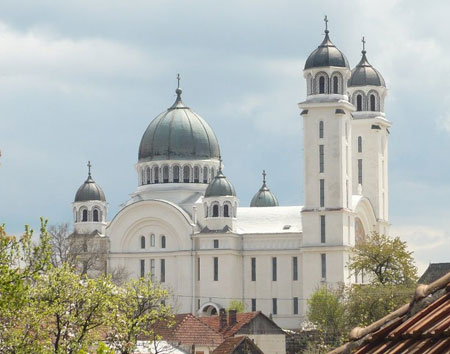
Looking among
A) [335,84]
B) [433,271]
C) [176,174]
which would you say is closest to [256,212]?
[176,174]

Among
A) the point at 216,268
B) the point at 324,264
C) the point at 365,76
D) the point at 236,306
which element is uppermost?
the point at 365,76

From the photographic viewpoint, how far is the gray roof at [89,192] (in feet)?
343

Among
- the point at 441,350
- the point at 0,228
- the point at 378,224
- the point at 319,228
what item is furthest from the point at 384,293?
the point at 441,350

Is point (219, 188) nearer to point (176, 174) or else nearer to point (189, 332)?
point (176, 174)

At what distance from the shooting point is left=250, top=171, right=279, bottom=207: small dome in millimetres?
113375

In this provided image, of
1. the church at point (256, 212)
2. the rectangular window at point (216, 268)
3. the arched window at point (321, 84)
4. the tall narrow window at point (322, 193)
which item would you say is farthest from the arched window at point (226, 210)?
the arched window at point (321, 84)

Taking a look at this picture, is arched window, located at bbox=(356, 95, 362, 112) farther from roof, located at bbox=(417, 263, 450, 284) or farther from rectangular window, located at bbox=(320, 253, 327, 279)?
roof, located at bbox=(417, 263, 450, 284)

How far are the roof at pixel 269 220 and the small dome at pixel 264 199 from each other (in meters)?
9.27

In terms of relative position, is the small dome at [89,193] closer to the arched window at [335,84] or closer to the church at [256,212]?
the church at [256,212]

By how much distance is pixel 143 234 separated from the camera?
329 ft

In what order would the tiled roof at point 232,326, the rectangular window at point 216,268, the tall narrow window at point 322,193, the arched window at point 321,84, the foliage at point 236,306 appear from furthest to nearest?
the rectangular window at point 216,268 < the arched window at point 321,84 < the tall narrow window at point 322,193 < the foliage at point 236,306 < the tiled roof at point 232,326

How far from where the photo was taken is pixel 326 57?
9356 cm

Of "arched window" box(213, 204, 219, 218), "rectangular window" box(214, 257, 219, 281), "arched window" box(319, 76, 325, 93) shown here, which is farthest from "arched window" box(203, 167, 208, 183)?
"arched window" box(319, 76, 325, 93)

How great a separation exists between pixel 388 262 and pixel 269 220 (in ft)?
67.6
